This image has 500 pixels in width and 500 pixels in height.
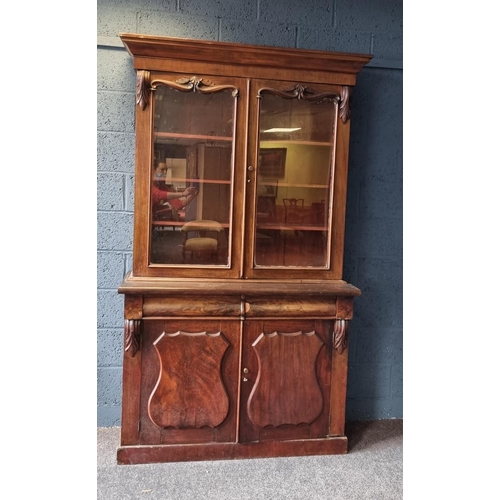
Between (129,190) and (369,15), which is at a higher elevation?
(369,15)

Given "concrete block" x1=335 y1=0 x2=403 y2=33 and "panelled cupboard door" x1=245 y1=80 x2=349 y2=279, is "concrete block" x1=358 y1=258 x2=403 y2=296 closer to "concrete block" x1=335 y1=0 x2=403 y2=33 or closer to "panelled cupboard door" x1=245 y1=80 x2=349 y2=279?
"panelled cupboard door" x1=245 y1=80 x2=349 y2=279

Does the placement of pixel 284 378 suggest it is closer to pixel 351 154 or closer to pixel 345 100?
pixel 351 154

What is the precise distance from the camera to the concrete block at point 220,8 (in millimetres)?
2330

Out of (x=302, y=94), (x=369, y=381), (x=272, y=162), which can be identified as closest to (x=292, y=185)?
(x=272, y=162)

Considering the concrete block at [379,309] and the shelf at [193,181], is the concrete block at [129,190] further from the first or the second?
the concrete block at [379,309]

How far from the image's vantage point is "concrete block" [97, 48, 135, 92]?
91.2 inches

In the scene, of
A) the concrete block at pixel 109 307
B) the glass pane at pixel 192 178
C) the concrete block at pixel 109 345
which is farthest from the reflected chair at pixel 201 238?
the concrete block at pixel 109 345

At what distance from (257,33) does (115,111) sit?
888 mm

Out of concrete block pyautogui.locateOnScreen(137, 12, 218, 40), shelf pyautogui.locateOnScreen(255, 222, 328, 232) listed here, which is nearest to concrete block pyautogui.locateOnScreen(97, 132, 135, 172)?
concrete block pyautogui.locateOnScreen(137, 12, 218, 40)

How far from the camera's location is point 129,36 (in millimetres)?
1950

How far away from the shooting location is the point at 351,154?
254 centimetres

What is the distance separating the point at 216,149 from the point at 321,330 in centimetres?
105

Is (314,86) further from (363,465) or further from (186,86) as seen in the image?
(363,465)

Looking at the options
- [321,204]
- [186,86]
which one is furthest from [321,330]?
[186,86]
